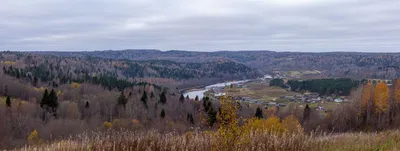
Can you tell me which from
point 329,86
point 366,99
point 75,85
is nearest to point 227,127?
point 366,99

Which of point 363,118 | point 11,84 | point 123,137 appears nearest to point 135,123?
point 363,118

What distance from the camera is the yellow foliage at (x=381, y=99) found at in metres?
52.8

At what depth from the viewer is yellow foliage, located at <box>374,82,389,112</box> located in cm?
5281

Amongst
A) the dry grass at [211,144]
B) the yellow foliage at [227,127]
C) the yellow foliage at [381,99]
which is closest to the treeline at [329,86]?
the yellow foliage at [381,99]

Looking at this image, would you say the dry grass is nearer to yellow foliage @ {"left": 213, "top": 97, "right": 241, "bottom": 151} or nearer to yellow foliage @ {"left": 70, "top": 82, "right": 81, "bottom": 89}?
yellow foliage @ {"left": 213, "top": 97, "right": 241, "bottom": 151}

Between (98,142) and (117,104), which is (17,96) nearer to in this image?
(117,104)

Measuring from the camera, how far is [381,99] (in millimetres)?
52812

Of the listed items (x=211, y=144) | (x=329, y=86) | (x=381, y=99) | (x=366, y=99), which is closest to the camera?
(x=211, y=144)

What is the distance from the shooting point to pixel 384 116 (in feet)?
173

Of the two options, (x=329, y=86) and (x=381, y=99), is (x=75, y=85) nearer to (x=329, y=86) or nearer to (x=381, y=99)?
(x=381, y=99)

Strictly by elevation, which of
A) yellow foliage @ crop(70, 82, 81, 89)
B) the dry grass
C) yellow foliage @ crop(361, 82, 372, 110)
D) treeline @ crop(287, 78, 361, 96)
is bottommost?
treeline @ crop(287, 78, 361, 96)

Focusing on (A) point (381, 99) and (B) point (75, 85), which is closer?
(A) point (381, 99)

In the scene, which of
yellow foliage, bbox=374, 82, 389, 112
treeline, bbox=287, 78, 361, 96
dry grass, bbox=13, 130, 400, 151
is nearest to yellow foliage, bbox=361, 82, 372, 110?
yellow foliage, bbox=374, 82, 389, 112

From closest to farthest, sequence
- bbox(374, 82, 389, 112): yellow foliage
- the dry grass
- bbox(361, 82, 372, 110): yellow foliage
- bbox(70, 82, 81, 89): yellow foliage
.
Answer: the dry grass < bbox(374, 82, 389, 112): yellow foliage < bbox(361, 82, 372, 110): yellow foliage < bbox(70, 82, 81, 89): yellow foliage
